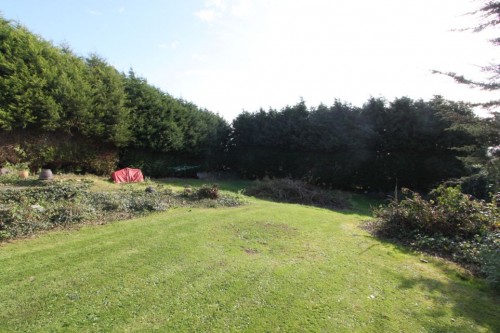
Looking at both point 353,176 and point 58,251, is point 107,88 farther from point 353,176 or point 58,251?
point 353,176

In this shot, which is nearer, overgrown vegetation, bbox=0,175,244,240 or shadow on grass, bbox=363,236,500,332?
shadow on grass, bbox=363,236,500,332

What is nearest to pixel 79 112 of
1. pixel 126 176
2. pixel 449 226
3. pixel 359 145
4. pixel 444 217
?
pixel 126 176

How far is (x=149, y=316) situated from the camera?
9.91ft

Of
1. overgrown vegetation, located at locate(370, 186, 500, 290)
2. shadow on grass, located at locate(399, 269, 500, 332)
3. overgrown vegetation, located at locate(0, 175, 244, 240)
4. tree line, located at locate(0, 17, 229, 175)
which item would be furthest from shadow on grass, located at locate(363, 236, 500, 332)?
tree line, located at locate(0, 17, 229, 175)

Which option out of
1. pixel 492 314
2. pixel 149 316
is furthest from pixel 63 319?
pixel 492 314

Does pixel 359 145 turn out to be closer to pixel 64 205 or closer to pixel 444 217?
pixel 444 217

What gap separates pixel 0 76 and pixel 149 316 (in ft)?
33.8

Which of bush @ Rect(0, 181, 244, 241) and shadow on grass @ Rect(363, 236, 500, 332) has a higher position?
bush @ Rect(0, 181, 244, 241)

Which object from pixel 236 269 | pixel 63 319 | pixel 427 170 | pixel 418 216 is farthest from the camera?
pixel 427 170

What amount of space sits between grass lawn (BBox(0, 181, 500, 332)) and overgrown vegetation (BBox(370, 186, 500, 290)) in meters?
0.66

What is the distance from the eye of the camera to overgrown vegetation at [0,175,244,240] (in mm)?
5375

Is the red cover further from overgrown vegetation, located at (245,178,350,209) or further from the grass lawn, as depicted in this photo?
the grass lawn

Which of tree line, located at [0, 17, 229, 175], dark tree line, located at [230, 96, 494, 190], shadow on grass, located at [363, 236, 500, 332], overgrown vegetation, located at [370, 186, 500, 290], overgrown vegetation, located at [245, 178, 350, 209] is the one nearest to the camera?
shadow on grass, located at [363, 236, 500, 332]

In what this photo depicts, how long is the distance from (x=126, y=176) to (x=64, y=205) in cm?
560
